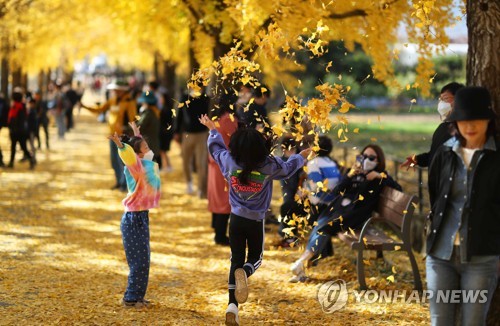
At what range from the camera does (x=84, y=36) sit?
3591 centimetres

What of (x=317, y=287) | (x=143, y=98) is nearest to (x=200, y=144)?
(x=143, y=98)

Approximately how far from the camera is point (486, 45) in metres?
6.29

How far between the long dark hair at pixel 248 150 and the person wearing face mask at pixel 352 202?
7.16 ft

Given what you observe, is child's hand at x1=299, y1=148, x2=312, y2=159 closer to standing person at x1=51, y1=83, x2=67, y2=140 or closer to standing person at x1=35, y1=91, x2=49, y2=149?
standing person at x1=35, y1=91, x2=49, y2=149

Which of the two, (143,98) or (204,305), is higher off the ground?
(143,98)

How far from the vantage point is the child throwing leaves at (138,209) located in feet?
24.8

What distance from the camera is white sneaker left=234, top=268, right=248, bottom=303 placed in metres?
6.93

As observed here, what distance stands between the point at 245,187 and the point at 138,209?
1093 millimetres

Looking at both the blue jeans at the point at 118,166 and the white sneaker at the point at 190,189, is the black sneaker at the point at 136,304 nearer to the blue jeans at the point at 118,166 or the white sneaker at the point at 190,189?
the blue jeans at the point at 118,166

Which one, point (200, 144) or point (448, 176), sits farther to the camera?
point (200, 144)

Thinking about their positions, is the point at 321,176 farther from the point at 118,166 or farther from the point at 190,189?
the point at 118,166

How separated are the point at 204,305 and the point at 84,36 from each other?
29474mm

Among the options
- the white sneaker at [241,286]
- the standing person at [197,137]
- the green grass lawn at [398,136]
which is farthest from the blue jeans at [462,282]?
the green grass lawn at [398,136]

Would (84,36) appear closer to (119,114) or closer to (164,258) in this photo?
(119,114)
